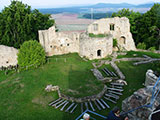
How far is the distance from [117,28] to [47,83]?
678 inches

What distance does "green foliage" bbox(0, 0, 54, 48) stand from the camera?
2509 centimetres

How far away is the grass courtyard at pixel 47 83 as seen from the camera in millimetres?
12039

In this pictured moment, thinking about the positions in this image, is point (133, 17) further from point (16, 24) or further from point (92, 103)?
point (92, 103)

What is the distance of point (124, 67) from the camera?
1952 centimetres

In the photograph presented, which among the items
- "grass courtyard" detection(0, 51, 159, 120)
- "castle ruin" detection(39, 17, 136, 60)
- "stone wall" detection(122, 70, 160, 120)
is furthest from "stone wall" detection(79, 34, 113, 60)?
"stone wall" detection(122, 70, 160, 120)

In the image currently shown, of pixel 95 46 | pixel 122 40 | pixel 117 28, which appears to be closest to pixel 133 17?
pixel 122 40

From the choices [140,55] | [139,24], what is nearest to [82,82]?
[140,55]

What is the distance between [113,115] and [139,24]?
29.5 meters

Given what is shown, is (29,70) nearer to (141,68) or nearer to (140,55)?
(141,68)

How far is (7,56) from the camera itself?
21.5 m

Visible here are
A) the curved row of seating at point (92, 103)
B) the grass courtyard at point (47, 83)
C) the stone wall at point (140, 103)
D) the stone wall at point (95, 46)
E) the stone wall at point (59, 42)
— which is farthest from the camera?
the stone wall at point (59, 42)

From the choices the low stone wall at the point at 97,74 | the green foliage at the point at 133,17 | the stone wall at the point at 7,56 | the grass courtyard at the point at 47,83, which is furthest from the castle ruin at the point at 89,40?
the green foliage at the point at 133,17

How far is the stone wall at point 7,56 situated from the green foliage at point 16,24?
495cm

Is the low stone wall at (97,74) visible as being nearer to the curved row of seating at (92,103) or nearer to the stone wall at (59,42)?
the curved row of seating at (92,103)
